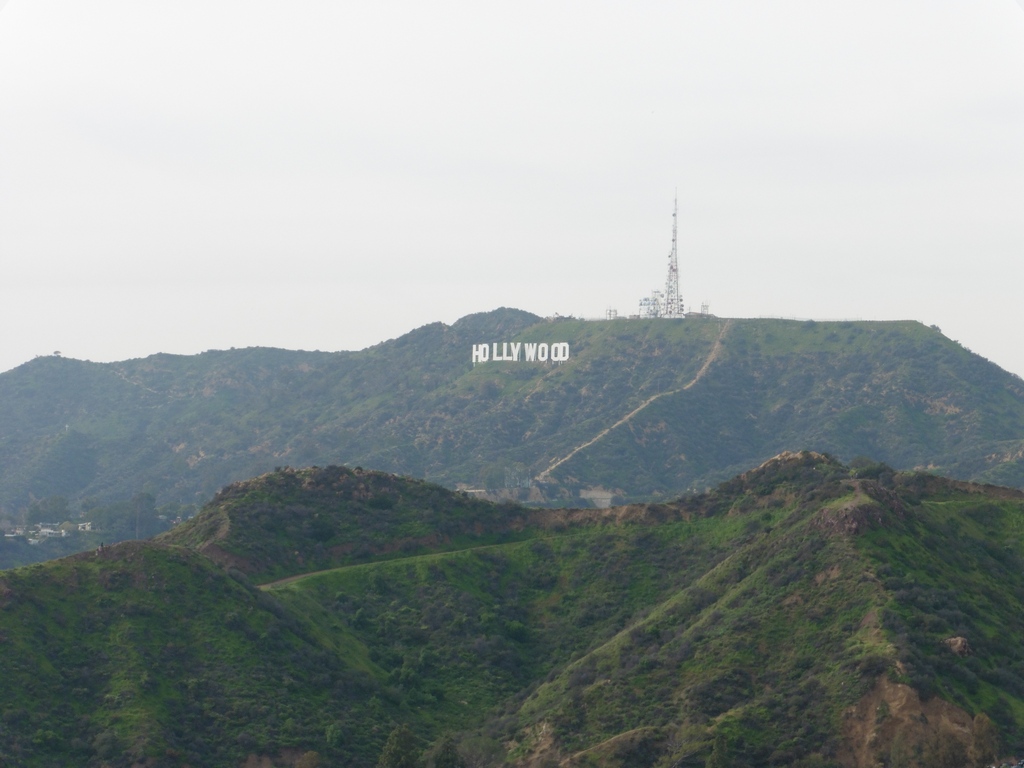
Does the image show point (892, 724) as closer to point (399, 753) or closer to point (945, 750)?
point (945, 750)

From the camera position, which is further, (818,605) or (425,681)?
(425,681)

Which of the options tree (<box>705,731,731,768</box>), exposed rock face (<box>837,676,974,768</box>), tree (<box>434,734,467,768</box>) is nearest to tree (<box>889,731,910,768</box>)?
exposed rock face (<box>837,676,974,768</box>)

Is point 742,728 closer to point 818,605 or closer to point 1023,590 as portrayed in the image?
point 818,605

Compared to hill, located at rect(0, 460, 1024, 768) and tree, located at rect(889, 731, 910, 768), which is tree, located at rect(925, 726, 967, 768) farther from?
A: tree, located at rect(889, 731, 910, 768)

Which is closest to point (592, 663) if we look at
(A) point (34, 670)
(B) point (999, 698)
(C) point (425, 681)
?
(C) point (425, 681)

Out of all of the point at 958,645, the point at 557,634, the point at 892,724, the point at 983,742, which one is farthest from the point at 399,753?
the point at 958,645

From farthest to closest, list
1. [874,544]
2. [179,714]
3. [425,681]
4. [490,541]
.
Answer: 1. [490,541]
2. [425,681]
3. [874,544]
4. [179,714]
